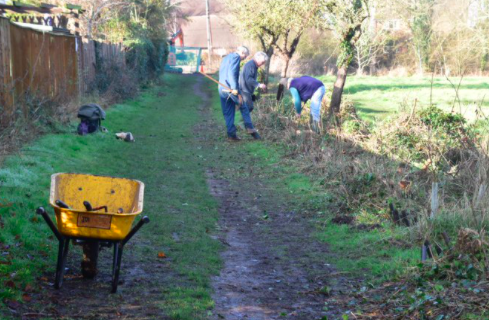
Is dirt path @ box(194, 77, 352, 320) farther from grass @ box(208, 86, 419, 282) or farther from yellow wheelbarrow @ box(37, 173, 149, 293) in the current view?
yellow wheelbarrow @ box(37, 173, 149, 293)

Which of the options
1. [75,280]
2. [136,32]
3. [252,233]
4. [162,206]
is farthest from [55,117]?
[136,32]

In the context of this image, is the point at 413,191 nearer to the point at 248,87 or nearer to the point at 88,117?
the point at 248,87

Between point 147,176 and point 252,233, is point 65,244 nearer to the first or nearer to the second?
point 252,233

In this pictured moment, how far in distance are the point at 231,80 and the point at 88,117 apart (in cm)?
367

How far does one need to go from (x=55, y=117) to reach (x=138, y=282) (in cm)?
853

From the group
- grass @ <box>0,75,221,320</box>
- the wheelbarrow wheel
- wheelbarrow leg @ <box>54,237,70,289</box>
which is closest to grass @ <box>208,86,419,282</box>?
grass @ <box>0,75,221,320</box>

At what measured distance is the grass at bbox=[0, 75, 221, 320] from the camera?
5.40m

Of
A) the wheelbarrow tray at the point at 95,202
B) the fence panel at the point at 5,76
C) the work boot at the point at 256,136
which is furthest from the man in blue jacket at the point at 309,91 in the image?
the wheelbarrow tray at the point at 95,202

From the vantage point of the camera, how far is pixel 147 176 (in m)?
10.5

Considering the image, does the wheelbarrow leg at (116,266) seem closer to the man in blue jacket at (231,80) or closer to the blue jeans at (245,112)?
the man in blue jacket at (231,80)

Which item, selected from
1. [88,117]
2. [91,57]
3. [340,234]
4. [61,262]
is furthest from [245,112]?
[61,262]

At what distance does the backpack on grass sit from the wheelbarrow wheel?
8.12 metres

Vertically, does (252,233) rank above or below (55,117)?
below

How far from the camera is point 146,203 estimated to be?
28.1 feet
